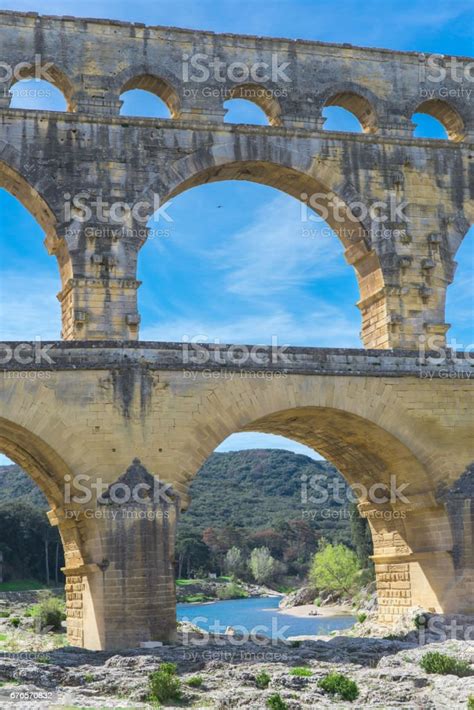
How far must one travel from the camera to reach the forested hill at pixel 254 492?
9444 centimetres

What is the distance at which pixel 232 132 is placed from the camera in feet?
76.6

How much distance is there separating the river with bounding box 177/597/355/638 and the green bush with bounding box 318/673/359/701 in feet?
67.8

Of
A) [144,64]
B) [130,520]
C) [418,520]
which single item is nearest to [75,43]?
[144,64]

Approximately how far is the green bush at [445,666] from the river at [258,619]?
1931 centimetres

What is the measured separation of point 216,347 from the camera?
805 inches

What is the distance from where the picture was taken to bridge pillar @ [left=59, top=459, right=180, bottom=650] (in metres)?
18.6

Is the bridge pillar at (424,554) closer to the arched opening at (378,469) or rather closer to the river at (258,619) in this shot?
the arched opening at (378,469)

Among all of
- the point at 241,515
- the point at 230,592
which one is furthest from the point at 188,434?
the point at 241,515

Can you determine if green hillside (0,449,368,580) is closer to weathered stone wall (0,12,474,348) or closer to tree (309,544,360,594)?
tree (309,544,360,594)

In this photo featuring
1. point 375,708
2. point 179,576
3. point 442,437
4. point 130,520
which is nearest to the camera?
point 375,708

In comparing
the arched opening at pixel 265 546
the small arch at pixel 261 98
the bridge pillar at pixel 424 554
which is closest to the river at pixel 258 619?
the arched opening at pixel 265 546

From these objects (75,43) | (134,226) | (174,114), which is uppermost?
(75,43)

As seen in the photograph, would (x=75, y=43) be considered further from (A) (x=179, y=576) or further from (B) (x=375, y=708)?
(A) (x=179, y=576)

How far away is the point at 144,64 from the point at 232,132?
269 cm
